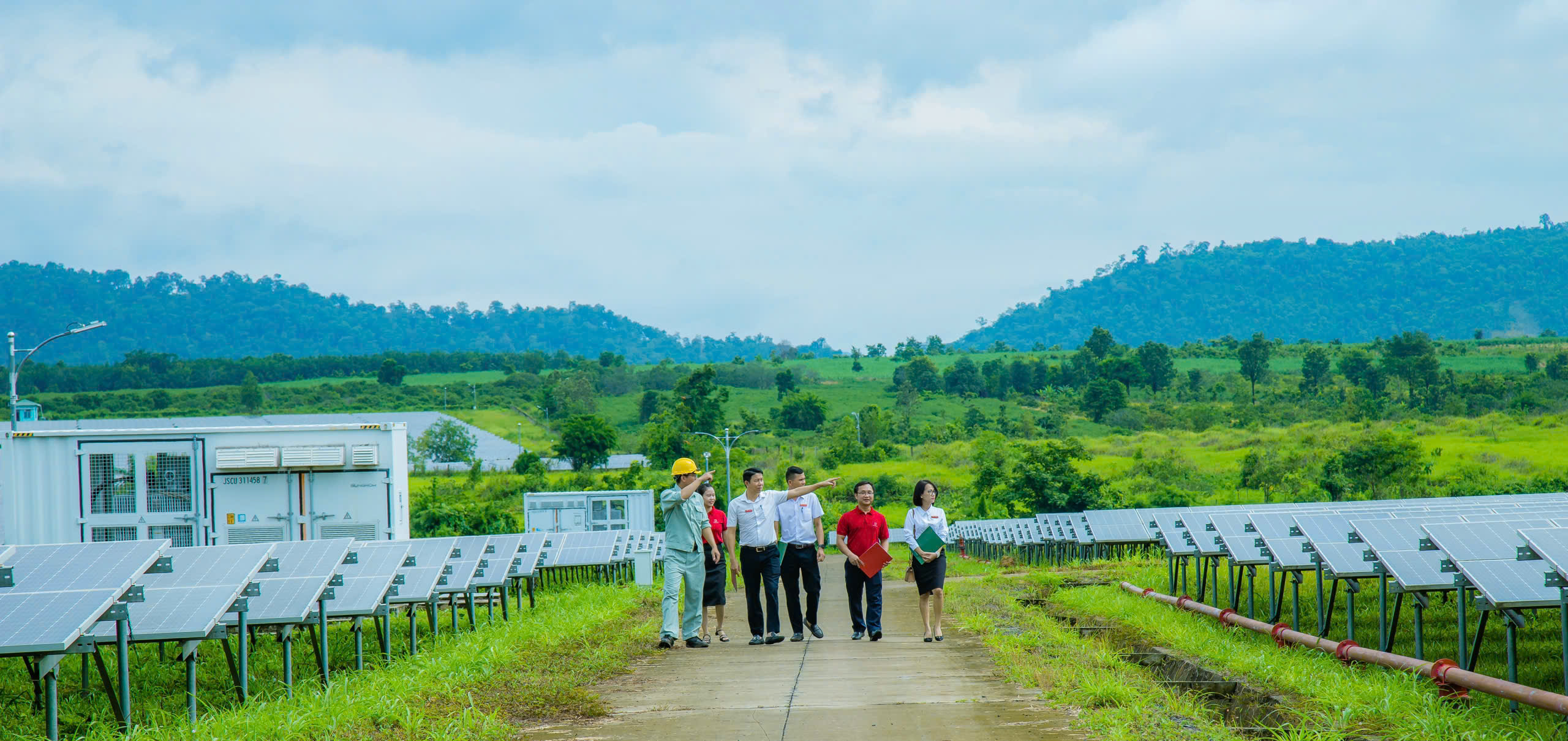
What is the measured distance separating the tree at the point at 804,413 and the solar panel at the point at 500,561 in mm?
76213

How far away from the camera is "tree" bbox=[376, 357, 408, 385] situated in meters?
94.7

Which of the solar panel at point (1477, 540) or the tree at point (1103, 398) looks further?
the tree at point (1103, 398)

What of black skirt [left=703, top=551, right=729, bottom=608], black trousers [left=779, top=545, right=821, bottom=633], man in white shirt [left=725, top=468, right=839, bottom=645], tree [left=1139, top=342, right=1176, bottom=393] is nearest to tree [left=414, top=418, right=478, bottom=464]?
tree [left=1139, top=342, right=1176, bottom=393]

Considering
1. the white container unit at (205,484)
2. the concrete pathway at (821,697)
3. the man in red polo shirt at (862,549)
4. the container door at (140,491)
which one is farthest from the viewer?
the container door at (140,491)

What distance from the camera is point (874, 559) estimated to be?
10.6 meters

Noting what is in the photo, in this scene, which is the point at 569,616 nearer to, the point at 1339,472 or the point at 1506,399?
the point at 1339,472

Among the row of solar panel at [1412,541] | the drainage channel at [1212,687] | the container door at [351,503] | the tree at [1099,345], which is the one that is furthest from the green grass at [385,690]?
the tree at [1099,345]

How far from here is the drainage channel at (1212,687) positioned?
7.03 m

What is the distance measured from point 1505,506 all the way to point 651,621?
9.80 meters

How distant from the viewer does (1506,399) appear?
253 ft

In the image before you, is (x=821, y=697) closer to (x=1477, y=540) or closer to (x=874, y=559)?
(x=874, y=559)

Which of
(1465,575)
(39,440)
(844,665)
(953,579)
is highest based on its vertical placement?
(39,440)

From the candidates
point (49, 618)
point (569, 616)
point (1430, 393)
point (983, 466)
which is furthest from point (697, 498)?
point (1430, 393)

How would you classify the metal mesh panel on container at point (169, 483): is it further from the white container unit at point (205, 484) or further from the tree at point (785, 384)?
the tree at point (785, 384)
